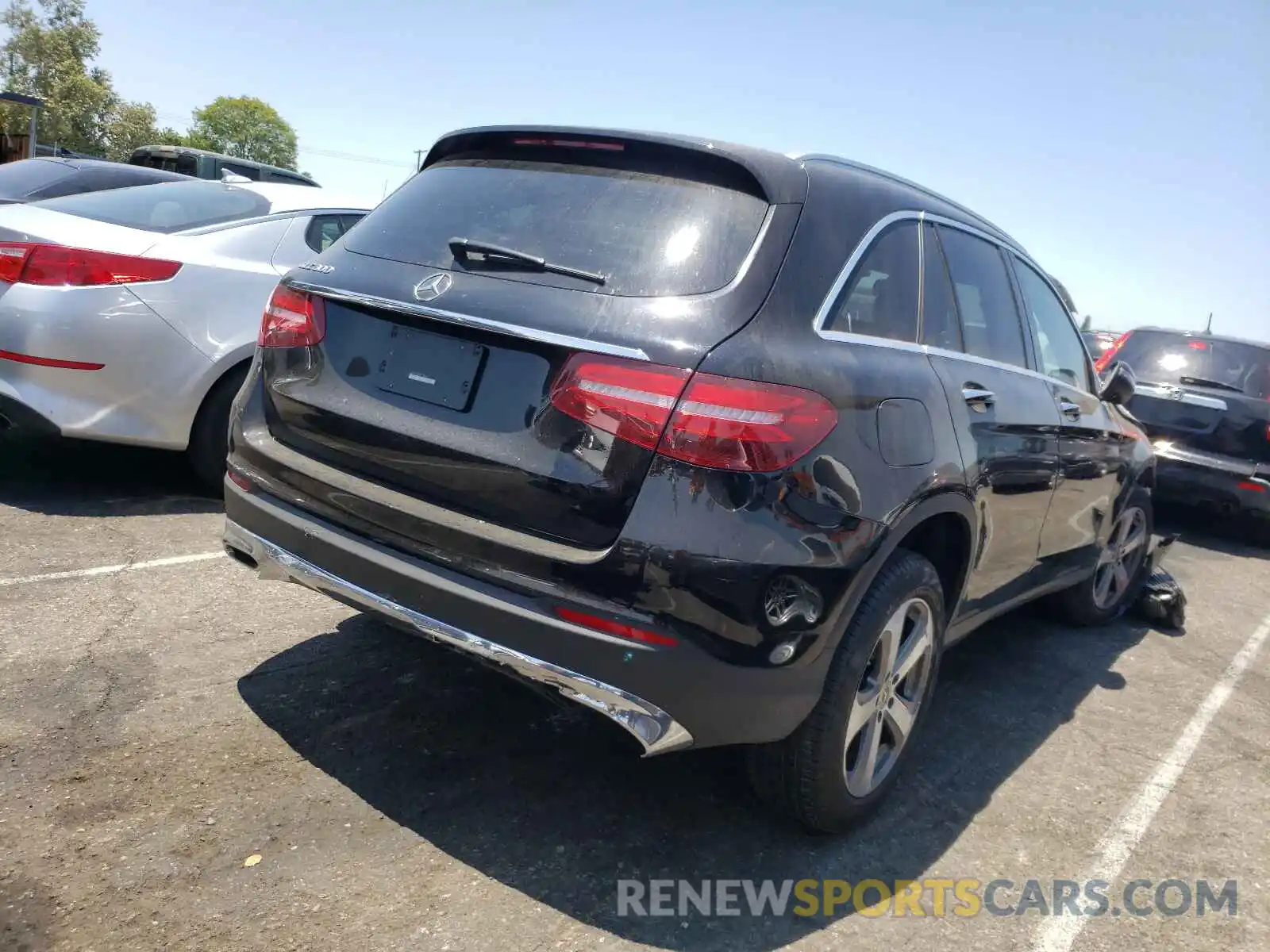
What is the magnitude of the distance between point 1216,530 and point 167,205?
849 cm

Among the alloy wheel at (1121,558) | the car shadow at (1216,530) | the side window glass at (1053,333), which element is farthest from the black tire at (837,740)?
the car shadow at (1216,530)

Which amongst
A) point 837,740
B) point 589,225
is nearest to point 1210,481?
point 837,740

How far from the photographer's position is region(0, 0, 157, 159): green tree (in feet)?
202

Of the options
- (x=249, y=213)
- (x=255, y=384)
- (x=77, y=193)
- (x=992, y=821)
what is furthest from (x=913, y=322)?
(x=77, y=193)

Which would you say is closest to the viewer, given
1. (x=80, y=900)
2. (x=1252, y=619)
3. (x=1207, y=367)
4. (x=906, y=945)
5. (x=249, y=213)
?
(x=80, y=900)

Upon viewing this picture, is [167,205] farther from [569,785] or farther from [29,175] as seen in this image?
[569,785]

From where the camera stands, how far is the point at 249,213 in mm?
5180

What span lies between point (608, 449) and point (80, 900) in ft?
4.92

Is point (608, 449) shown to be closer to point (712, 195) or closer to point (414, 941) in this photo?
Answer: point (712, 195)

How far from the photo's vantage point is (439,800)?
8.95 feet

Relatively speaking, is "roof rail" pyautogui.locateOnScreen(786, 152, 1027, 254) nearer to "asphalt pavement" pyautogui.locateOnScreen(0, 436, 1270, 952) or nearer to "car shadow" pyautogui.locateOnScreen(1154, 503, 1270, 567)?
"asphalt pavement" pyautogui.locateOnScreen(0, 436, 1270, 952)

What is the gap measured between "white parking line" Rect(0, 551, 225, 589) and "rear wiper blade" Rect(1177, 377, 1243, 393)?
23.9ft

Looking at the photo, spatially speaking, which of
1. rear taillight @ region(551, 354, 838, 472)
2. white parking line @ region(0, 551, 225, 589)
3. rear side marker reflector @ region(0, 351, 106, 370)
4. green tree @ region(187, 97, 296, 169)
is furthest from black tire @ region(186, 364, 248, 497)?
green tree @ region(187, 97, 296, 169)

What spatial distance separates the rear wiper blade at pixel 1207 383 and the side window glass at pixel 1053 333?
4172mm
